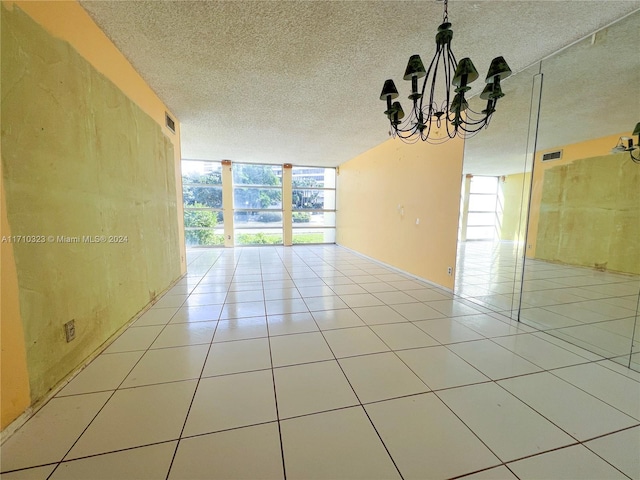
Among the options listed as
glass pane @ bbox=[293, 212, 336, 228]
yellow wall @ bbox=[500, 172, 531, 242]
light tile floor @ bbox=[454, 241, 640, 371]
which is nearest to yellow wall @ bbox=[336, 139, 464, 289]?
light tile floor @ bbox=[454, 241, 640, 371]

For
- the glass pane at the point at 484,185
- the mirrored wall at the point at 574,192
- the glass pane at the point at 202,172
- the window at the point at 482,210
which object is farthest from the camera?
the glass pane at the point at 202,172

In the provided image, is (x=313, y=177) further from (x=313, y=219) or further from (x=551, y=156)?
(x=551, y=156)

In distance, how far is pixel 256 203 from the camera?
805 cm

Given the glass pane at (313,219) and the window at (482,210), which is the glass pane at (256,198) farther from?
the window at (482,210)

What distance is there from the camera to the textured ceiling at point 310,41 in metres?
1.82

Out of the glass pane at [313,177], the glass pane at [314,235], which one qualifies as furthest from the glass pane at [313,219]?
the glass pane at [313,177]

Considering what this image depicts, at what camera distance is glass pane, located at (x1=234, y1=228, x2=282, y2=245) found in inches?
321

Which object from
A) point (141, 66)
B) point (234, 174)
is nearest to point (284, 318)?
point (141, 66)

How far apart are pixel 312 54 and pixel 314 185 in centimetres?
604

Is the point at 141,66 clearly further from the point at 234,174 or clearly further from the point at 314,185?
the point at 314,185

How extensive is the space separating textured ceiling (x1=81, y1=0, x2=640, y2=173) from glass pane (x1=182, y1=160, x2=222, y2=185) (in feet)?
13.4

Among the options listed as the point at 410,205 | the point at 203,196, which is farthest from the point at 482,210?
the point at 203,196

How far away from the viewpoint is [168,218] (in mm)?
3627

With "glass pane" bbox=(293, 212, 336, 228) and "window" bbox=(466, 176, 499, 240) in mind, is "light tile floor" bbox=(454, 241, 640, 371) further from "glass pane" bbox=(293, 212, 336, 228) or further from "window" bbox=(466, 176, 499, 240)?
"glass pane" bbox=(293, 212, 336, 228)
